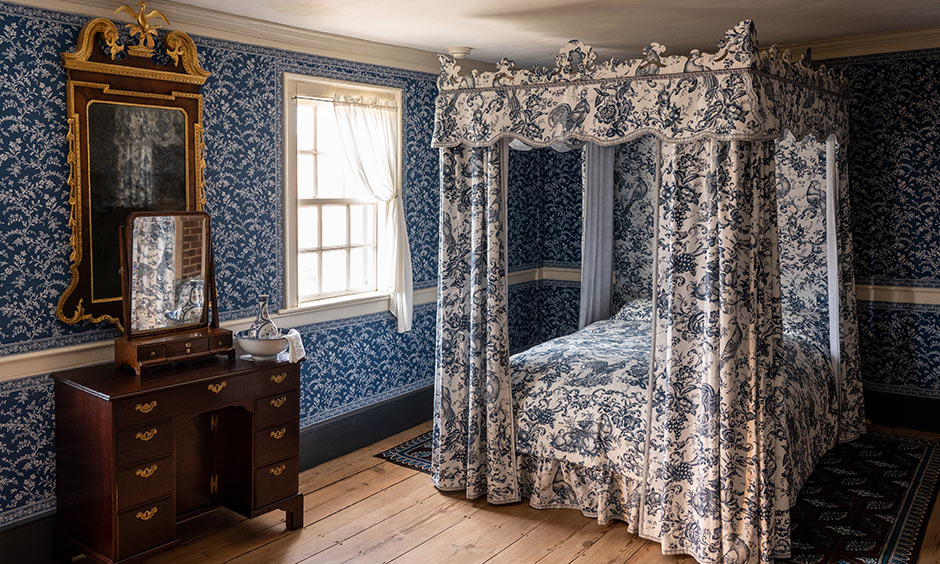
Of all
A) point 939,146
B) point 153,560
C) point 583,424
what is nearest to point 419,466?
point 583,424

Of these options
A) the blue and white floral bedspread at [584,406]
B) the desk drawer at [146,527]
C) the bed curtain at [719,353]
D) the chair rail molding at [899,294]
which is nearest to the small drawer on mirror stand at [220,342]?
the desk drawer at [146,527]

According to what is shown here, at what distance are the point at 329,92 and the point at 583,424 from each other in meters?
2.49

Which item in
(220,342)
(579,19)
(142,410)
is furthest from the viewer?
(579,19)

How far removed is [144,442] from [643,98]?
2.67 m

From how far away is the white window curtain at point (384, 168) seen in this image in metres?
5.10

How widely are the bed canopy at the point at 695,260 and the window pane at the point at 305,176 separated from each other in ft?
3.93

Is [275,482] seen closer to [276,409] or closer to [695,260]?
[276,409]

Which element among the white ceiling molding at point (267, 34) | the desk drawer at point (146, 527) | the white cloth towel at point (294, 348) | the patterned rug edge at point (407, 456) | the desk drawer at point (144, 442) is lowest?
the patterned rug edge at point (407, 456)

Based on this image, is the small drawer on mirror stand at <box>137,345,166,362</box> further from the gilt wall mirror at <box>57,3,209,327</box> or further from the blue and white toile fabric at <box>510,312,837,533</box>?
the blue and white toile fabric at <box>510,312,837,533</box>

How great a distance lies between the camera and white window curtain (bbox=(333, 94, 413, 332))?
510cm

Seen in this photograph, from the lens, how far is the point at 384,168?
531 cm

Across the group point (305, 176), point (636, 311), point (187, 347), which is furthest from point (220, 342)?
point (636, 311)

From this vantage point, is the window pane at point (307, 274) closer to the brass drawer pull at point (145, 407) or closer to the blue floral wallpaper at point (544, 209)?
the brass drawer pull at point (145, 407)

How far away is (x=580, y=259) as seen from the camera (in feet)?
22.5
